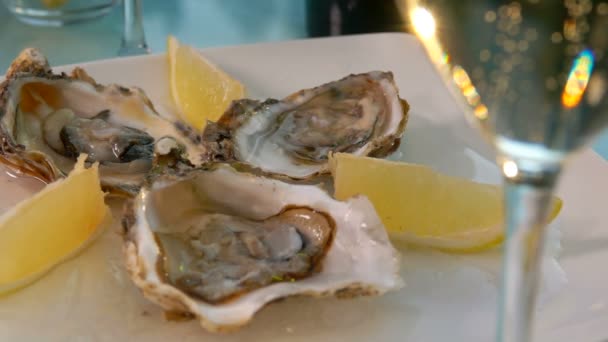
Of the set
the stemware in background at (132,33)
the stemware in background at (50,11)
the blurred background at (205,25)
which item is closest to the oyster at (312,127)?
the blurred background at (205,25)

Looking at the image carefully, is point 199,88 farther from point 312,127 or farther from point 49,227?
point 49,227

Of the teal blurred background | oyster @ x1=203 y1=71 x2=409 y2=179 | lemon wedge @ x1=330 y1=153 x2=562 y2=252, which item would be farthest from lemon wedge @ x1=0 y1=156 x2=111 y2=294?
the teal blurred background

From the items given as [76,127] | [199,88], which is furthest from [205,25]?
[76,127]

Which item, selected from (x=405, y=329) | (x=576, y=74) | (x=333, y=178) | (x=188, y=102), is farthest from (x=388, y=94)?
(x=576, y=74)

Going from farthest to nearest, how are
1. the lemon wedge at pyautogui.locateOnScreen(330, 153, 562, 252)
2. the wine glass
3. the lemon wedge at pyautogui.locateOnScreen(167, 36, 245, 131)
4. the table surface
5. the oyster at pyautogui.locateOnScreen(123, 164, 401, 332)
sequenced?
the table surface, the lemon wedge at pyautogui.locateOnScreen(167, 36, 245, 131), the lemon wedge at pyautogui.locateOnScreen(330, 153, 562, 252), the oyster at pyautogui.locateOnScreen(123, 164, 401, 332), the wine glass

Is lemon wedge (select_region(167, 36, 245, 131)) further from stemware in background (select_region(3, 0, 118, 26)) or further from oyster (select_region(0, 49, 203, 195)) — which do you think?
stemware in background (select_region(3, 0, 118, 26))

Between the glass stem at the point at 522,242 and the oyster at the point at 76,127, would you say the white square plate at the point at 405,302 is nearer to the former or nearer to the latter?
the oyster at the point at 76,127

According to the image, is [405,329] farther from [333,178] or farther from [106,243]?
[106,243]
